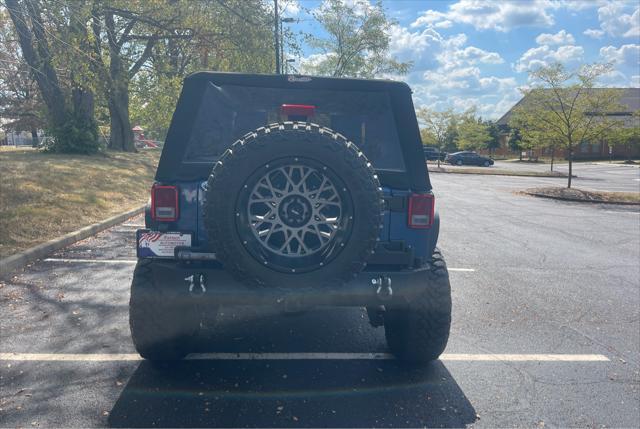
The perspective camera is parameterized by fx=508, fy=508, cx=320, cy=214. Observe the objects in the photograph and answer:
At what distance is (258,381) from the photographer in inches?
140

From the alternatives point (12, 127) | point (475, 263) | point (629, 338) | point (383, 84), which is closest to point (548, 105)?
point (475, 263)

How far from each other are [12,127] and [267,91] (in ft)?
176

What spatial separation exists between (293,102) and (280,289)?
1573 mm

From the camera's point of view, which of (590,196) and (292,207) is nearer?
(292,207)

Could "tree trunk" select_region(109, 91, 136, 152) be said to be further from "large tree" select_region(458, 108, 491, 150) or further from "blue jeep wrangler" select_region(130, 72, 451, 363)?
"large tree" select_region(458, 108, 491, 150)

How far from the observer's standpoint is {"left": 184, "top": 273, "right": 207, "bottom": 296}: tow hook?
10.2ft

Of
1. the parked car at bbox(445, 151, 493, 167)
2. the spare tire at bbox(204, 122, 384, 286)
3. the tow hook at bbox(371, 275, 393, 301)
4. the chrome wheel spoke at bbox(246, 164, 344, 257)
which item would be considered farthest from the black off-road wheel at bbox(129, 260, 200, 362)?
the parked car at bbox(445, 151, 493, 167)

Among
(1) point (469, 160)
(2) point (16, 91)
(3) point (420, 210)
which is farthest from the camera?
(1) point (469, 160)

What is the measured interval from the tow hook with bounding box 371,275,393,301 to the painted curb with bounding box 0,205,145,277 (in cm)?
483

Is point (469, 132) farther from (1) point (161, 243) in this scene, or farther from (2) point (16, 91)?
(1) point (161, 243)

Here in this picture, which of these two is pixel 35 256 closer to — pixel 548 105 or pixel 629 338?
pixel 629 338

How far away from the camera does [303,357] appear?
13.1ft

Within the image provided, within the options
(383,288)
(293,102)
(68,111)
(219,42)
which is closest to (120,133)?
(68,111)

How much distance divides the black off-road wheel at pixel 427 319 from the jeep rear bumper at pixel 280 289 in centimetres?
20
